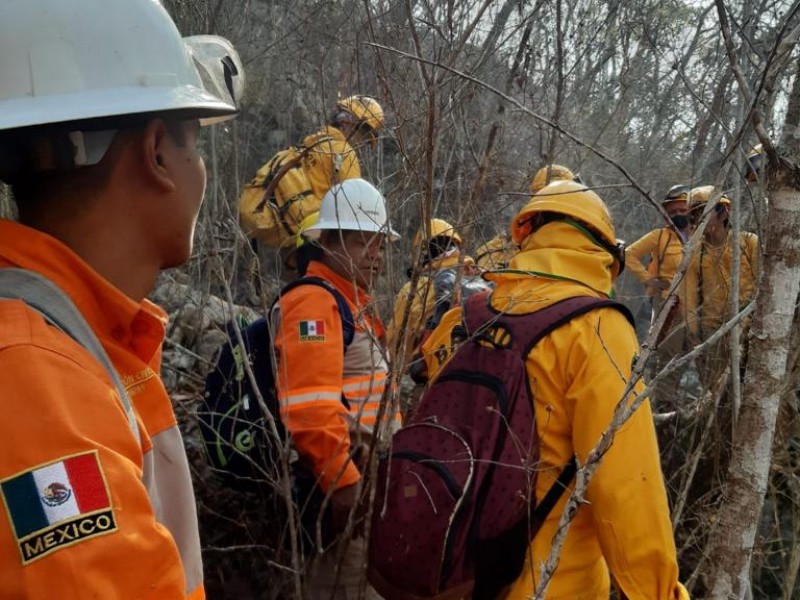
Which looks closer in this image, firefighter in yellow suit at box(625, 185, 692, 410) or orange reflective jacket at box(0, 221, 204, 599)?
orange reflective jacket at box(0, 221, 204, 599)

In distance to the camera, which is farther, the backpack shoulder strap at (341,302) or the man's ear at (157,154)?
the backpack shoulder strap at (341,302)

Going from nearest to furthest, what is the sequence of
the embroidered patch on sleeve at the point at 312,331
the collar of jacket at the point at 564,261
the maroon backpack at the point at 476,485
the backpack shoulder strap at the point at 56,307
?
the backpack shoulder strap at the point at 56,307
the maroon backpack at the point at 476,485
the collar of jacket at the point at 564,261
the embroidered patch on sleeve at the point at 312,331

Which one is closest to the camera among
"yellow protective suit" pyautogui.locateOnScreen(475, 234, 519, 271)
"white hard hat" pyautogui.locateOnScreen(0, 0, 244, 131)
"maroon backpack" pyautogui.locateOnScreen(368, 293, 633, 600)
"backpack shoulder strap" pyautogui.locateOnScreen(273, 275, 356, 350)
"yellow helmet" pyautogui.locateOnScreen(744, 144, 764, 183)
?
"white hard hat" pyautogui.locateOnScreen(0, 0, 244, 131)

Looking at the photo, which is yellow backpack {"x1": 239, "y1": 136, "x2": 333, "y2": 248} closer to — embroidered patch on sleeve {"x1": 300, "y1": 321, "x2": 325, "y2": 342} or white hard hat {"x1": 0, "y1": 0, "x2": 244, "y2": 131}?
embroidered patch on sleeve {"x1": 300, "y1": 321, "x2": 325, "y2": 342}

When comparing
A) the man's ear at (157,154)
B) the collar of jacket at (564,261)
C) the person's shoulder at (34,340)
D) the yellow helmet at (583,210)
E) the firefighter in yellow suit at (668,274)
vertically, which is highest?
the man's ear at (157,154)

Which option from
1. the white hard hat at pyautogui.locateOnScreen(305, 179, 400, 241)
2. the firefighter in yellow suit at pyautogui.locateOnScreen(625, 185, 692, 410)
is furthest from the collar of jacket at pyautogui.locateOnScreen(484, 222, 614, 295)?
the firefighter in yellow suit at pyautogui.locateOnScreen(625, 185, 692, 410)

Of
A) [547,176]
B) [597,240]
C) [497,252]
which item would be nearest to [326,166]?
[497,252]

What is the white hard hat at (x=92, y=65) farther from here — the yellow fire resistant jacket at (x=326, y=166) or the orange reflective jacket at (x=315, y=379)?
the yellow fire resistant jacket at (x=326, y=166)

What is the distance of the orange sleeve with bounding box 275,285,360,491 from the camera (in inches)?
99.3

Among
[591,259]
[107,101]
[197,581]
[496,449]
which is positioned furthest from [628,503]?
[107,101]

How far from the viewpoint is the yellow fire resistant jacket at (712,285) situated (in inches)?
145

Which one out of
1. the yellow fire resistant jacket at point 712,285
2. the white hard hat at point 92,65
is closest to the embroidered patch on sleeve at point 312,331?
the white hard hat at point 92,65

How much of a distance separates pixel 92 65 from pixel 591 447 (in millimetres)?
1517

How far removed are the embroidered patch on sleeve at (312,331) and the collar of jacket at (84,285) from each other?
138cm
